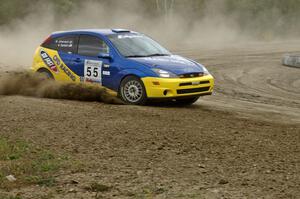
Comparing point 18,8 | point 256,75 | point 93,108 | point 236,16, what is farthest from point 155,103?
point 236,16

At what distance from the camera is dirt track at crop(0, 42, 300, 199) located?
6168mm

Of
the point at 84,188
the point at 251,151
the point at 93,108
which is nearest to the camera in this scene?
the point at 84,188

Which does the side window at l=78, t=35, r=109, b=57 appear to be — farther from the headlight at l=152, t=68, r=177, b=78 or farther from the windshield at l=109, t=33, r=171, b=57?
the headlight at l=152, t=68, r=177, b=78

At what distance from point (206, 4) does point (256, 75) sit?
29053mm

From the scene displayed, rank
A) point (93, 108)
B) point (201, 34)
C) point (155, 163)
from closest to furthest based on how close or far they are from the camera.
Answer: point (155, 163) < point (93, 108) < point (201, 34)

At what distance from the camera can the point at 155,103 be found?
40.1 feet

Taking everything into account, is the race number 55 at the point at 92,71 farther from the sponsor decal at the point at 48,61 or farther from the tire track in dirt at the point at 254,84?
the tire track in dirt at the point at 254,84

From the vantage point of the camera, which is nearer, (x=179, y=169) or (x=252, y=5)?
(x=179, y=169)

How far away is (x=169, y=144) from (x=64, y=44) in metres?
5.73

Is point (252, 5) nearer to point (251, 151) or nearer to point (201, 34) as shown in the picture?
point (201, 34)

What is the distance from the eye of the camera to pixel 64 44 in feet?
43.0

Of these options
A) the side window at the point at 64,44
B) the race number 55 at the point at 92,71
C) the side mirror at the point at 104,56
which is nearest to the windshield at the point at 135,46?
the side mirror at the point at 104,56

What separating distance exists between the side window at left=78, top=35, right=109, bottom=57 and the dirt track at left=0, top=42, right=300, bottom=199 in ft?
4.11

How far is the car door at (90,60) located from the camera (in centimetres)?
1227
